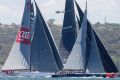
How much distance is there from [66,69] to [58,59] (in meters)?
2.04

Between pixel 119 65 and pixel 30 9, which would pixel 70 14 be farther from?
pixel 119 65

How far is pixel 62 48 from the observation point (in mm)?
106812

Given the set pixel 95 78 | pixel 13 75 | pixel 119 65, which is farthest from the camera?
pixel 119 65

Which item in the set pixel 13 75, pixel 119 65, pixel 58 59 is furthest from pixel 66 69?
pixel 119 65

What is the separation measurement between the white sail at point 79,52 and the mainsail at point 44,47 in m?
2.32

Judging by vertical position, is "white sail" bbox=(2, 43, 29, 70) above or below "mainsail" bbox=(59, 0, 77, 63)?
below

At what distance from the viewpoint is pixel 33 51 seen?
342ft

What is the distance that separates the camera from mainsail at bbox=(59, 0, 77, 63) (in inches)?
4190

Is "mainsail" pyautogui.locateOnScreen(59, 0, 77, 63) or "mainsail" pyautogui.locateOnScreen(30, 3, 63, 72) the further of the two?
"mainsail" pyautogui.locateOnScreen(59, 0, 77, 63)

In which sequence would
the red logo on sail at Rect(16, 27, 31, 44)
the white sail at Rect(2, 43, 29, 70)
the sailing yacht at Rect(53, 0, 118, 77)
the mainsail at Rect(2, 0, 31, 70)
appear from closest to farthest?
the sailing yacht at Rect(53, 0, 118, 77) < the white sail at Rect(2, 43, 29, 70) < the mainsail at Rect(2, 0, 31, 70) < the red logo on sail at Rect(16, 27, 31, 44)

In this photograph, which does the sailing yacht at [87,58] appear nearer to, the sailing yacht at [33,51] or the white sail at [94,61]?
the white sail at [94,61]

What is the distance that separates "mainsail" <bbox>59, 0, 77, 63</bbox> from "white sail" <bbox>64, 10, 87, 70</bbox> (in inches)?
160

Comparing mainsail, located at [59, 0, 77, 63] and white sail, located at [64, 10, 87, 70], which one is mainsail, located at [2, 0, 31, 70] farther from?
white sail, located at [64, 10, 87, 70]

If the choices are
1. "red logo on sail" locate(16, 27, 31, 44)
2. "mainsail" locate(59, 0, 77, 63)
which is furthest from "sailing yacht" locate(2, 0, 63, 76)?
"mainsail" locate(59, 0, 77, 63)
